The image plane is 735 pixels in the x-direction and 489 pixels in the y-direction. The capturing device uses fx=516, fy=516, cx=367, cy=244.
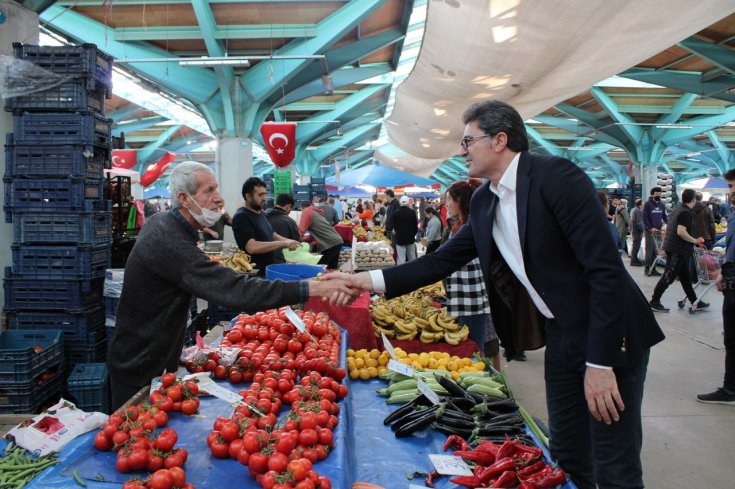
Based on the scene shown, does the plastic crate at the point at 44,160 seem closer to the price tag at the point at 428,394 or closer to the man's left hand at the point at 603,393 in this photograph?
the price tag at the point at 428,394

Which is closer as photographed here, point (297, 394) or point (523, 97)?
point (297, 394)

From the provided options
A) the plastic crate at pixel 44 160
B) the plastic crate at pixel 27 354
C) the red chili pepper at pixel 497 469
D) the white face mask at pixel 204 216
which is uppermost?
the plastic crate at pixel 44 160

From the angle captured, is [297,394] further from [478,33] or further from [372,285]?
[478,33]

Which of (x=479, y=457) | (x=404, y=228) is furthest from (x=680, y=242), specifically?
(x=479, y=457)

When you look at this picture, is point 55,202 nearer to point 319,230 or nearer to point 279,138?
point 319,230

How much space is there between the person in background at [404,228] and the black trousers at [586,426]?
10391 millimetres

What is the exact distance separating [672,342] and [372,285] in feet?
20.7

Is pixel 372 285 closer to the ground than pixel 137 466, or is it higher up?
higher up

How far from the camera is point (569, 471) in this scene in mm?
2273

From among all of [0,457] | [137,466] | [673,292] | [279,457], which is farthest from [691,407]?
[673,292]

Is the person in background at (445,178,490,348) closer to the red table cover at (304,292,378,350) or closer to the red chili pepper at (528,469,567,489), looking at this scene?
the red table cover at (304,292,378,350)

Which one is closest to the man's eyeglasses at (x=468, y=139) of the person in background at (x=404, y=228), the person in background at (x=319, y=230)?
the person in background at (x=319, y=230)

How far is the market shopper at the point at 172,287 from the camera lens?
2.47 meters

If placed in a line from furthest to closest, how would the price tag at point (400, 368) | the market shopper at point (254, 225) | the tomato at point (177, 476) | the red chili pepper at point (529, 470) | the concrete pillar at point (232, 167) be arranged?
1. the concrete pillar at point (232, 167)
2. the market shopper at point (254, 225)
3. the price tag at point (400, 368)
4. the red chili pepper at point (529, 470)
5. the tomato at point (177, 476)
